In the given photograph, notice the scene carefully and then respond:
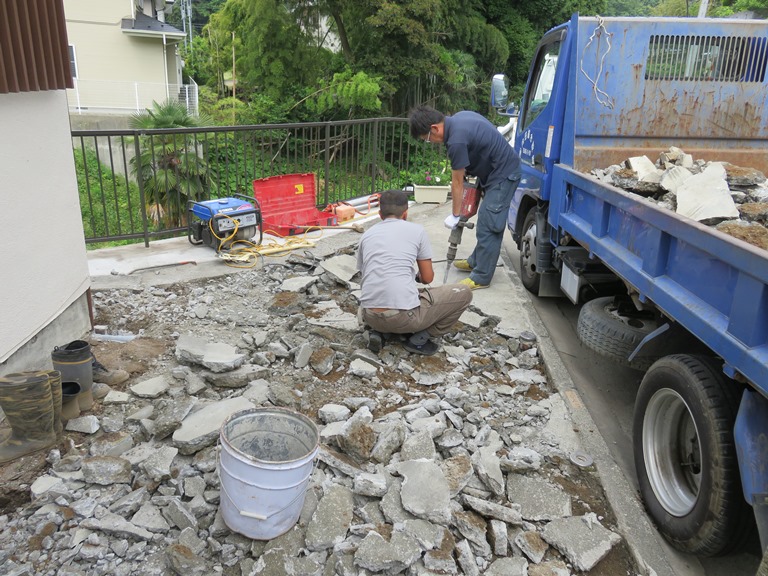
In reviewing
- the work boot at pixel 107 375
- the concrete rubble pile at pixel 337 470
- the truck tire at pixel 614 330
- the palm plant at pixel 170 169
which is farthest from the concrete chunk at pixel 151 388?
the palm plant at pixel 170 169

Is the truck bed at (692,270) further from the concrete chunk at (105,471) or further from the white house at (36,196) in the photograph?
the white house at (36,196)

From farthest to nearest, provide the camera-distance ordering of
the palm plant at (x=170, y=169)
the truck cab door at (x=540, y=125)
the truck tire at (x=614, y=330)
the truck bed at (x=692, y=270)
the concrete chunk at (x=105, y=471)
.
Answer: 1. the palm plant at (x=170, y=169)
2. the truck cab door at (x=540, y=125)
3. the truck tire at (x=614, y=330)
4. the concrete chunk at (x=105, y=471)
5. the truck bed at (x=692, y=270)

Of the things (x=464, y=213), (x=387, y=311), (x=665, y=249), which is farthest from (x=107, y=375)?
(x=464, y=213)

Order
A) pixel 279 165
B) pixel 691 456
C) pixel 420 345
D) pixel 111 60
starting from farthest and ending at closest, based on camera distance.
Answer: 1. pixel 111 60
2. pixel 279 165
3. pixel 420 345
4. pixel 691 456

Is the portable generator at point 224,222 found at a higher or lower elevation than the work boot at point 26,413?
higher

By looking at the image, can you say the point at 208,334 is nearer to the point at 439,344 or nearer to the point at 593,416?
the point at 439,344

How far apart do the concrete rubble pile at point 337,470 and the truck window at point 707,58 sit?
244 cm

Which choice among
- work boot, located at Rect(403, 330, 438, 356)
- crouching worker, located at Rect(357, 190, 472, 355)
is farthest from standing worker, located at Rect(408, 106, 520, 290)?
work boot, located at Rect(403, 330, 438, 356)

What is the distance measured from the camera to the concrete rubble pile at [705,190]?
302cm

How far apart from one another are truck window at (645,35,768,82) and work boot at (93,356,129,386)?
14.8 feet

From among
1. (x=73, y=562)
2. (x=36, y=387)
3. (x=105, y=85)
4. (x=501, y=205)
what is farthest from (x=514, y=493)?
(x=105, y=85)

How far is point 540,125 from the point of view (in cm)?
550

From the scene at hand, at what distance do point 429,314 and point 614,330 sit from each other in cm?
132

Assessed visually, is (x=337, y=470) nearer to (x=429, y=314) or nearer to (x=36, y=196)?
(x=429, y=314)
